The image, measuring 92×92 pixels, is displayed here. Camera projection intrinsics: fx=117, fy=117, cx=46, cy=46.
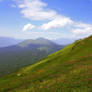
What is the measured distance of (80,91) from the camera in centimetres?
2666

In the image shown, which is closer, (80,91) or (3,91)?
(80,91)

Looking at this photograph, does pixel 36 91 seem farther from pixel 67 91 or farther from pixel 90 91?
pixel 90 91

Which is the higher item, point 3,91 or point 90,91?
point 90,91

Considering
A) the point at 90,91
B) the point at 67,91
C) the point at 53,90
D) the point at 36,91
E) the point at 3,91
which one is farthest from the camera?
the point at 3,91

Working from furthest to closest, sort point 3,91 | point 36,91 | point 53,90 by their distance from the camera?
1. point 3,91
2. point 36,91
3. point 53,90

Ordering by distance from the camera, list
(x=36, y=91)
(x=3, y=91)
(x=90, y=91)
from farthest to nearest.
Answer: (x=3, y=91) → (x=36, y=91) → (x=90, y=91)

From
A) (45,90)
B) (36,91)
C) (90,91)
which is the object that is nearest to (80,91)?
(90,91)

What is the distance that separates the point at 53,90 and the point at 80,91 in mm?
7307

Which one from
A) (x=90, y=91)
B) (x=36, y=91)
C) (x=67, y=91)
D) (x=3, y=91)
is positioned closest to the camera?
(x=90, y=91)

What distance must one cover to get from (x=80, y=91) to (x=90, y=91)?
219 cm

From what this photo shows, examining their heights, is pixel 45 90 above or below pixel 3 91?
above

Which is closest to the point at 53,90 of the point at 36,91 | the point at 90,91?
the point at 36,91

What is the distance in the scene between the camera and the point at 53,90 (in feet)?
101

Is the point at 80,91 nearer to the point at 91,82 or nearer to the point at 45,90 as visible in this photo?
the point at 91,82
